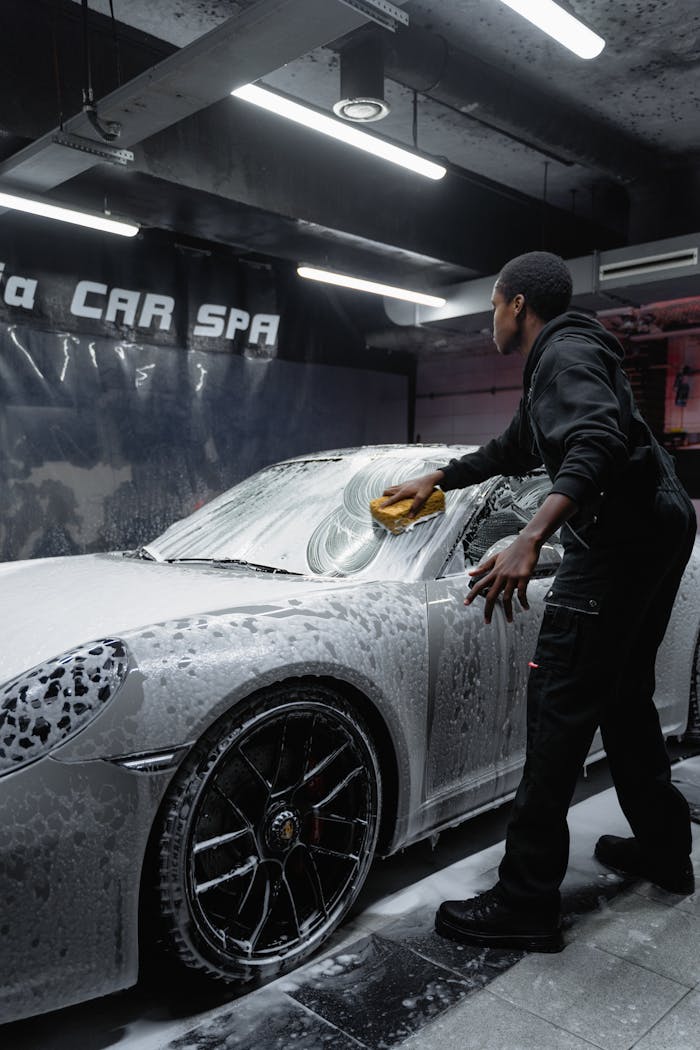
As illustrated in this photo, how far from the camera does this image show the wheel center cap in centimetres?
173

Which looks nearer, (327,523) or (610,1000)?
(610,1000)

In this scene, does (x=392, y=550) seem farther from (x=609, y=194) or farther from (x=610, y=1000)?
(x=609, y=194)

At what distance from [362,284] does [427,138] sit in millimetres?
1457

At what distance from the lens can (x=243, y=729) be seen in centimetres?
162

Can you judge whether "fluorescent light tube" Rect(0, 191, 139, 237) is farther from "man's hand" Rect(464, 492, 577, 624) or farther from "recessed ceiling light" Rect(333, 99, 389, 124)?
"man's hand" Rect(464, 492, 577, 624)

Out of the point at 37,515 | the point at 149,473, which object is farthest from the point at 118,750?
the point at 149,473

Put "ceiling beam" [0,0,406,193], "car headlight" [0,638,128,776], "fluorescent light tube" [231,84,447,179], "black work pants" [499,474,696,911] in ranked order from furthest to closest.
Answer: "fluorescent light tube" [231,84,447,179] < "ceiling beam" [0,0,406,193] < "black work pants" [499,474,696,911] < "car headlight" [0,638,128,776]

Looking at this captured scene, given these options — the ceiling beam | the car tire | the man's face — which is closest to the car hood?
the car tire

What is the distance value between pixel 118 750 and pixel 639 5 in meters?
5.46

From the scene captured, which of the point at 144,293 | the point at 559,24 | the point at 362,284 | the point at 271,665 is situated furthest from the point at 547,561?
the point at 144,293

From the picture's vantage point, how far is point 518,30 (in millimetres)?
5164

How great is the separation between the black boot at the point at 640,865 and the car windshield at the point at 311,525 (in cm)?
105

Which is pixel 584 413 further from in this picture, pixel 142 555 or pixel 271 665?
pixel 142 555

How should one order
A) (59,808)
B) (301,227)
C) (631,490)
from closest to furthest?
1. (59,808)
2. (631,490)
3. (301,227)
